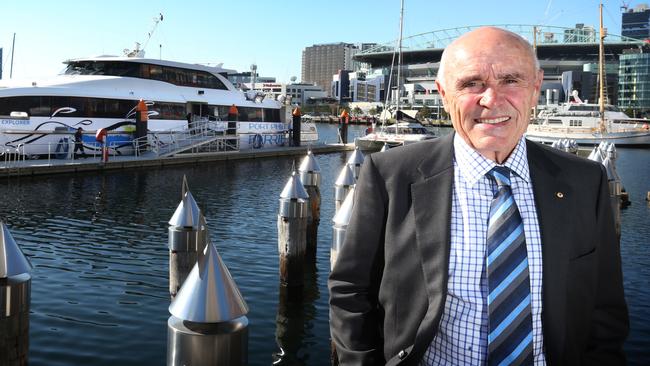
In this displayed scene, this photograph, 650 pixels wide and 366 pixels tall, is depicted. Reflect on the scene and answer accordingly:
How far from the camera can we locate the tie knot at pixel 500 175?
242 cm

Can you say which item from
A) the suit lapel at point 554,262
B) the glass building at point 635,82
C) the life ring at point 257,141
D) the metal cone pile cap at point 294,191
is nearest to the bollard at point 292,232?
the metal cone pile cap at point 294,191

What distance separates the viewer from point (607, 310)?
2.59m

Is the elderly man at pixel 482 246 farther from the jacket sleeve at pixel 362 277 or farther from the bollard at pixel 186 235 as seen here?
the bollard at pixel 186 235

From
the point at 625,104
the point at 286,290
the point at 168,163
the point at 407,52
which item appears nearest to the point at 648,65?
the point at 625,104

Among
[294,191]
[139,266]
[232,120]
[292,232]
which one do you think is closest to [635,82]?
[232,120]

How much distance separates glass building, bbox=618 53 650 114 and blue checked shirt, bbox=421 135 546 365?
12195 cm

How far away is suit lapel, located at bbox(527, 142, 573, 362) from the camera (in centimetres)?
235

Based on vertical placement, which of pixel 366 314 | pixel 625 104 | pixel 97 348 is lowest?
pixel 97 348

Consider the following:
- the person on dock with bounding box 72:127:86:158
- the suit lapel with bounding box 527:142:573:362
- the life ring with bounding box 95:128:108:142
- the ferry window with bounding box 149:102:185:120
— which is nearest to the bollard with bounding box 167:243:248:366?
the suit lapel with bounding box 527:142:573:362

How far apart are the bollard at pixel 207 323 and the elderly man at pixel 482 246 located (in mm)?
1044

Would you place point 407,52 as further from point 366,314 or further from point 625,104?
point 366,314

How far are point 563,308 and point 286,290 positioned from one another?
756 centimetres

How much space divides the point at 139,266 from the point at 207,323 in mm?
7757

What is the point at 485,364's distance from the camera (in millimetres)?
2383
